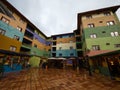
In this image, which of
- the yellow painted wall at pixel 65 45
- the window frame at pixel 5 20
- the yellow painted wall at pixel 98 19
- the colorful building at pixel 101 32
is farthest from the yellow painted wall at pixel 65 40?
the window frame at pixel 5 20

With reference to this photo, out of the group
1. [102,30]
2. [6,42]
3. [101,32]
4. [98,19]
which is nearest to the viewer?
[6,42]

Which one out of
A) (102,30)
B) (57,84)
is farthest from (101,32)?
(57,84)

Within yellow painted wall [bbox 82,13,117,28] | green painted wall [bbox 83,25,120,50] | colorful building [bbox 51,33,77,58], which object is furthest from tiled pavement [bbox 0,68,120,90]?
Result: colorful building [bbox 51,33,77,58]

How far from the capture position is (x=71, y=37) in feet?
97.1

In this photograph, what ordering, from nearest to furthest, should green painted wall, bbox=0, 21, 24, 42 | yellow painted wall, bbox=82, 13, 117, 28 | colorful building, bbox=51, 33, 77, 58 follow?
green painted wall, bbox=0, 21, 24, 42 → yellow painted wall, bbox=82, 13, 117, 28 → colorful building, bbox=51, 33, 77, 58

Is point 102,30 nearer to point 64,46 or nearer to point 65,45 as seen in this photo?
point 65,45

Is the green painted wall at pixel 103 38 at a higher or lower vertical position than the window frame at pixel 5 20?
lower

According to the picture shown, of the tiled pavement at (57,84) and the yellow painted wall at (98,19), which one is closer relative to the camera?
the tiled pavement at (57,84)

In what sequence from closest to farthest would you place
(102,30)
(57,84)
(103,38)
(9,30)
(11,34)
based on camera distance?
(57,84) → (9,30) → (11,34) → (103,38) → (102,30)

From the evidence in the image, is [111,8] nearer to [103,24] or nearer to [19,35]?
[103,24]

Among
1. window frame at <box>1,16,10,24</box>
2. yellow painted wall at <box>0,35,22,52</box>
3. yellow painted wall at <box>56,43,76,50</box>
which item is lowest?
yellow painted wall at <box>0,35,22,52</box>

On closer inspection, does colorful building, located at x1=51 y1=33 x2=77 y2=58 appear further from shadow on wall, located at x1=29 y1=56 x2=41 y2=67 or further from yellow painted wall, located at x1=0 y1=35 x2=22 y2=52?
yellow painted wall, located at x1=0 y1=35 x2=22 y2=52

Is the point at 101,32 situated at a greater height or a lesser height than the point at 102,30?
lesser

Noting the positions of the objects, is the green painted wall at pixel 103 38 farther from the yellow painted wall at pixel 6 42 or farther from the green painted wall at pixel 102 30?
the yellow painted wall at pixel 6 42
